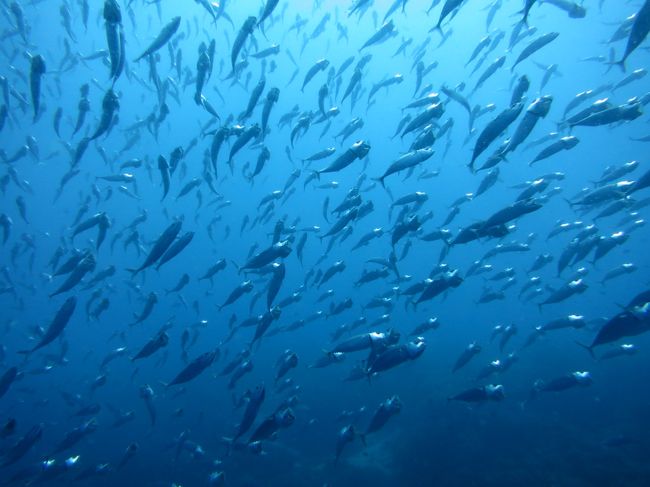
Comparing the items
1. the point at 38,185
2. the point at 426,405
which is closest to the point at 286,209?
the point at 38,185

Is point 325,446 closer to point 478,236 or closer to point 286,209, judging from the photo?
point 478,236

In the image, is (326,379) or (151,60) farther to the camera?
(326,379)

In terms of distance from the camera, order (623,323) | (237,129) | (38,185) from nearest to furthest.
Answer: (623,323) → (237,129) → (38,185)

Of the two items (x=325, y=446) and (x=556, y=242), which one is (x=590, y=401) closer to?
(x=325, y=446)

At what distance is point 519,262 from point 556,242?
11.9 meters


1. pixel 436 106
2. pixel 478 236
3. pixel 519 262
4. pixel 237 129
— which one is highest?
pixel 519 262

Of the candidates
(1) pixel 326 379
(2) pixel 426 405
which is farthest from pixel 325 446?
(1) pixel 326 379

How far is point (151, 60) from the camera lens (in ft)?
26.8

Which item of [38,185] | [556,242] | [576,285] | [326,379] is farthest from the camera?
[556,242]

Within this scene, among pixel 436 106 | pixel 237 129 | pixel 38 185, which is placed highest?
pixel 38 185

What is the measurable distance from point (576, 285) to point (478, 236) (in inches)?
158

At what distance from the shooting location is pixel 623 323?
196 inches

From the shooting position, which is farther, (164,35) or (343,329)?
(343,329)

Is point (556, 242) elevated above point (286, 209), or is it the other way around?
point (286, 209)
